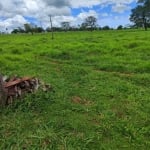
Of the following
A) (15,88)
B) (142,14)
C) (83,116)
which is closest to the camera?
(83,116)

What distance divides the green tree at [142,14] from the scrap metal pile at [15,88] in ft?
188

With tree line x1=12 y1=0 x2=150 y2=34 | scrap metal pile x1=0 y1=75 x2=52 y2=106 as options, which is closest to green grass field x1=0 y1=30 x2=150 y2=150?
scrap metal pile x1=0 y1=75 x2=52 y2=106

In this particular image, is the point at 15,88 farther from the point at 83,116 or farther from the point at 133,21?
the point at 133,21

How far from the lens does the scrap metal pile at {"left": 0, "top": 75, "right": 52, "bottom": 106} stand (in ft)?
20.4

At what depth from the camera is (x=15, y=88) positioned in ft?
21.6

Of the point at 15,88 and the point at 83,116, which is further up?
the point at 15,88

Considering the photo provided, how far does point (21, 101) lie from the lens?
6.41 metres

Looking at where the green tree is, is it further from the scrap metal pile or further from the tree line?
the scrap metal pile

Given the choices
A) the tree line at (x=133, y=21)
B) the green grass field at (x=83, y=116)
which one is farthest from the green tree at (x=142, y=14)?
the green grass field at (x=83, y=116)

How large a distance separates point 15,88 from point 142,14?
60.8 m

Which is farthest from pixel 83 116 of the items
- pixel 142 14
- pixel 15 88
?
pixel 142 14

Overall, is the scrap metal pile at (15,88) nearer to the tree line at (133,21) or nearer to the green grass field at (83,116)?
the green grass field at (83,116)

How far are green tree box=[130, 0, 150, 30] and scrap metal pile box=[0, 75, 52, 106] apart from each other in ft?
188

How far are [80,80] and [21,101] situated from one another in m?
3.17
